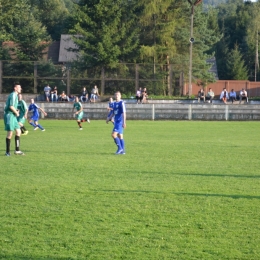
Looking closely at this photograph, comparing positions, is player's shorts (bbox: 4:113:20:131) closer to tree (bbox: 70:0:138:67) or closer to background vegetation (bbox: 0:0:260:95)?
background vegetation (bbox: 0:0:260:95)

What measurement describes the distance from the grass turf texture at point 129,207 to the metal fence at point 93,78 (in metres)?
30.8

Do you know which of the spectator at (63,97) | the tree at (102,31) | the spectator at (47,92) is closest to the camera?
the spectator at (63,97)

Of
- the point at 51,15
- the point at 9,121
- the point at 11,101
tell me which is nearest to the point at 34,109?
the point at 9,121

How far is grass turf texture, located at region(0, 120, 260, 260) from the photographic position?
652 centimetres

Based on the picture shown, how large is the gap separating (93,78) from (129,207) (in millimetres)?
38220

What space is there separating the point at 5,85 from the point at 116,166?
33.6 m

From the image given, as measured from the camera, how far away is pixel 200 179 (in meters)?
11.4

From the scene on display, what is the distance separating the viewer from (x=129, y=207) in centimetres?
857

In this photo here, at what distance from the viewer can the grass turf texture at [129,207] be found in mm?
6523

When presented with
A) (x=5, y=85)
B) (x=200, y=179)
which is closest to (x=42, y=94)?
(x=5, y=85)

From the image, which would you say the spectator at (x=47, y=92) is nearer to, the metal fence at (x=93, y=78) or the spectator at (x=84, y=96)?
the metal fence at (x=93, y=78)

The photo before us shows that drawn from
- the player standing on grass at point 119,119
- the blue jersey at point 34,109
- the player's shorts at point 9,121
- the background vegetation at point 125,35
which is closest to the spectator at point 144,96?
the background vegetation at point 125,35

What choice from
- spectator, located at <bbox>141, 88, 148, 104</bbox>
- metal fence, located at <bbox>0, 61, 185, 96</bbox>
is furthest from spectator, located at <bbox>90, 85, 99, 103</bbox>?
spectator, located at <bbox>141, 88, 148, 104</bbox>

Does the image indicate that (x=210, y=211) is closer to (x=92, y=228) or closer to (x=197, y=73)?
(x=92, y=228)
